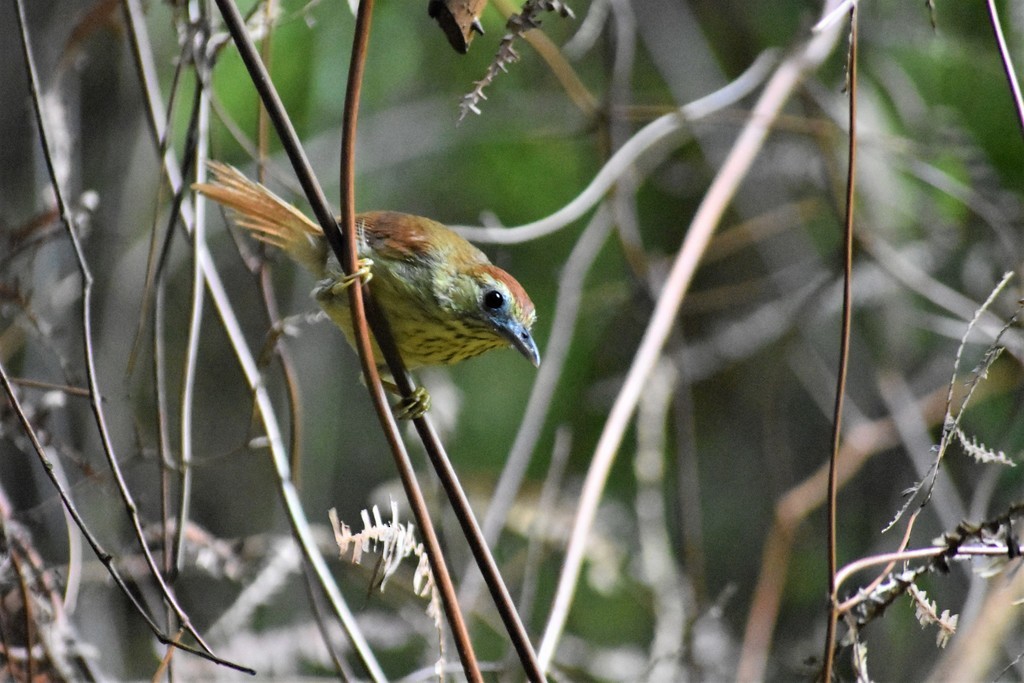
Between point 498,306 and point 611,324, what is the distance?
282 centimetres

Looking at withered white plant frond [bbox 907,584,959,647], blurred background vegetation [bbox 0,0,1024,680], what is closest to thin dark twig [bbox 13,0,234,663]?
withered white plant frond [bbox 907,584,959,647]

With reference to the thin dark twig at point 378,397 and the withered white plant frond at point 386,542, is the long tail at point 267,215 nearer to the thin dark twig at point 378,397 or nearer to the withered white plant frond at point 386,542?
the thin dark twig at point 378,397

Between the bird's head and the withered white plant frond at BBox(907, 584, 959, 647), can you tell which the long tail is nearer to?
the bird's head

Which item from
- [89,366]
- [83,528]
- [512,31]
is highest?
[512,31]

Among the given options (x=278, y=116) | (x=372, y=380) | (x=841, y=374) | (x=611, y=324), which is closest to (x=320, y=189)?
(x=278, y=116)

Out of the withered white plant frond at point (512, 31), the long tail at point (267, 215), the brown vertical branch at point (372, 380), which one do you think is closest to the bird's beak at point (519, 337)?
the long tail at point (267, 215)

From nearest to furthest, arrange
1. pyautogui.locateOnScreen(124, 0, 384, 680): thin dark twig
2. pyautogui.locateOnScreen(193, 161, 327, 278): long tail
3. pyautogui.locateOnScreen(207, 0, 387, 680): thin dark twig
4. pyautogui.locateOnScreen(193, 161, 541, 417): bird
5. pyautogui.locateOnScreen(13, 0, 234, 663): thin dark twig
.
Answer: pyautogui.locateOnScreen(207, 0, 387, 680): thin dark twig → pyautogui.locateOnScreen(13, 0, 234, 663): thin dark twig → pyautogui.locateOnScreen(124, 0, 384, 680): thin dark twig → pyautogui.locateOnScreen(193, 161, 327, 278): long tail → pyautogui.locateOnScreen(193, 161, 541, 417): bird

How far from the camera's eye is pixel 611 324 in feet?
16.9

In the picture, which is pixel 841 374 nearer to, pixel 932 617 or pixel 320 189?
pixel 932 617

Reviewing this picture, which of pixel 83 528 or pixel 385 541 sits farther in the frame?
pixel 83 528

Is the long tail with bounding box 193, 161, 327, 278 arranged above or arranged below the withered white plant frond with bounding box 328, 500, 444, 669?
above

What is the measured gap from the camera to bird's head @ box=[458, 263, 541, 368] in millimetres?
2369

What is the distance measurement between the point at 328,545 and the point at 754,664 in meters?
1.50

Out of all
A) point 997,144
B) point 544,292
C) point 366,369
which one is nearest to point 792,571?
point 544,292
